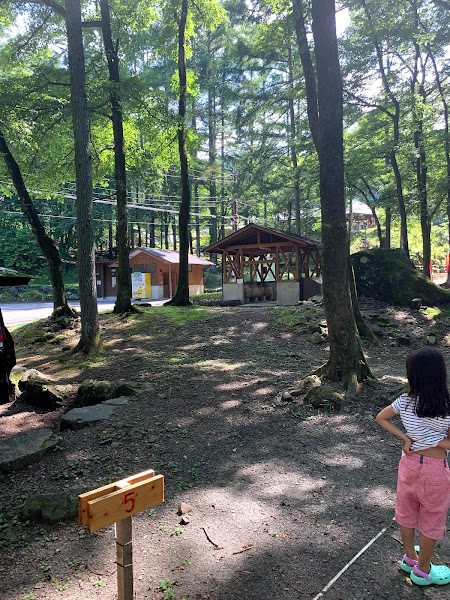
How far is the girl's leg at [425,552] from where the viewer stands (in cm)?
228

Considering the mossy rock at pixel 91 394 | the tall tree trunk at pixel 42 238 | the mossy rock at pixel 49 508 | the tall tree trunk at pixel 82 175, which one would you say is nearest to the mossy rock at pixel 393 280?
the tall tree trunk at pixel 82 175

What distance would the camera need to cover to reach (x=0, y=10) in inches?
438

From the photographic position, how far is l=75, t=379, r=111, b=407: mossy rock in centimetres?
590

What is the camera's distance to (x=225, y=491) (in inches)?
138

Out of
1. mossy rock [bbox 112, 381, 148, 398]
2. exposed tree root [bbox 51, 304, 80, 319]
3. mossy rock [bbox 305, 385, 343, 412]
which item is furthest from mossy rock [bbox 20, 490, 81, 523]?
exposed tree root [bbox 51, 304, 80, 319]

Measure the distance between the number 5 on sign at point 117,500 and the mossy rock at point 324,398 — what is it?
3910 millimetres

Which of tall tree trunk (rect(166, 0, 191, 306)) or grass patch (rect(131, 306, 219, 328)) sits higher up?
tall tree trunk (rect(166, 0, 191, 306))

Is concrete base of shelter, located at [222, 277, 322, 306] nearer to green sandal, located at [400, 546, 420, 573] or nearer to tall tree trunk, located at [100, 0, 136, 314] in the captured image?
tall tree trunk, located at [100, 0, 136, 314]

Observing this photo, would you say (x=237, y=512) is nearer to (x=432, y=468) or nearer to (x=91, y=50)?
(x=432, y=468)

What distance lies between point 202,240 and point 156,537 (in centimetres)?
5192

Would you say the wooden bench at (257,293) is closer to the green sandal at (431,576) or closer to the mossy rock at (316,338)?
the mossy rock at (316,338)

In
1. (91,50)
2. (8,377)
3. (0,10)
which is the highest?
(91,50)

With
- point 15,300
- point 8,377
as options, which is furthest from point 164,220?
point 8,377

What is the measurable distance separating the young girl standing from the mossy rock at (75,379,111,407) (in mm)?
4601
